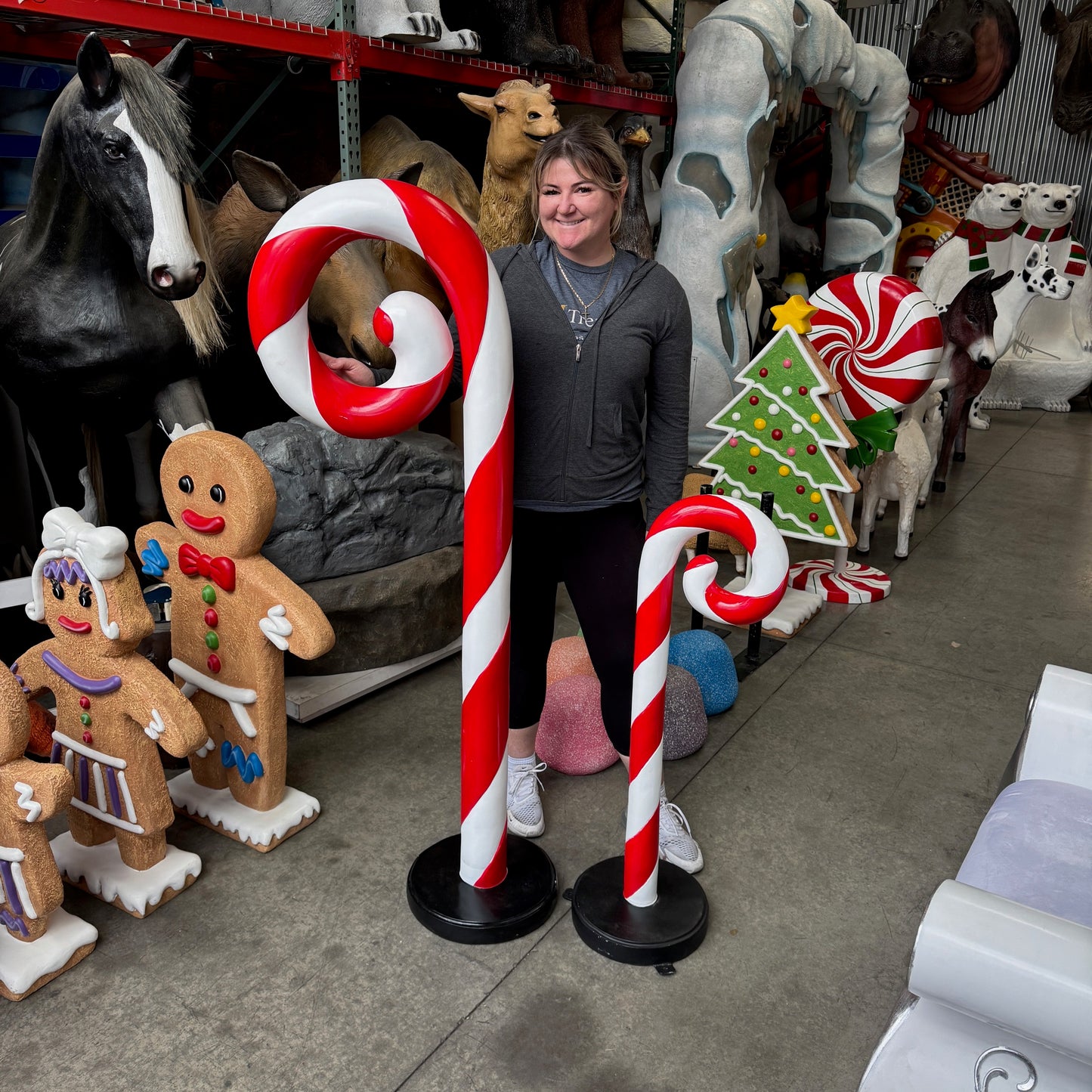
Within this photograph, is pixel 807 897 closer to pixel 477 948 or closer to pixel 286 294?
pixel 477 948

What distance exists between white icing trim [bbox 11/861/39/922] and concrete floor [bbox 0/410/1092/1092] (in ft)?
0.55

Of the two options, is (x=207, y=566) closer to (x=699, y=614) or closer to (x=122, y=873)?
(x=122, y=873)

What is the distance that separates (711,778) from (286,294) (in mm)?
1762

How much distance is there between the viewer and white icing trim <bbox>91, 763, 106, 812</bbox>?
2186mm

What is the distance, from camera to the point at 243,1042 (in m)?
1.88

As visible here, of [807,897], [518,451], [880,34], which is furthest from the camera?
[880,34]

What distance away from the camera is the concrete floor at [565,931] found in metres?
1.86

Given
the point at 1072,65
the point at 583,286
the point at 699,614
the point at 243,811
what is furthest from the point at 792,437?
the point at 1072,65

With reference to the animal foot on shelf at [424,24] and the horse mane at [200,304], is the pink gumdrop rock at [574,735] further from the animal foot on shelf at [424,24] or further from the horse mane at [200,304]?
the animal foot on shelf at [424,24]

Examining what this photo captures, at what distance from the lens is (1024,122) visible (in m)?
9.13

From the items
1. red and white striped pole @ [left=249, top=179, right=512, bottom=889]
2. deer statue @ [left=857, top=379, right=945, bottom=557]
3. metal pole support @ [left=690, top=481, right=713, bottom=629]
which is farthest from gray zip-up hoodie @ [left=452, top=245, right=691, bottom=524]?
deer statue @ [left=857, top=379, right=945, bottom=557]

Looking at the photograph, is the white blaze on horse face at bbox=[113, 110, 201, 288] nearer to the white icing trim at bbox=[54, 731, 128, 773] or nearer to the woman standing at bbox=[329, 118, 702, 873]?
the woman standing at bbox=[329, 118, 702, 873]

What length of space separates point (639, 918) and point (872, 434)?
2.35 meters

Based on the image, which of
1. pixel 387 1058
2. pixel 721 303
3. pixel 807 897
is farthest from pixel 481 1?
pixel 387 1058
